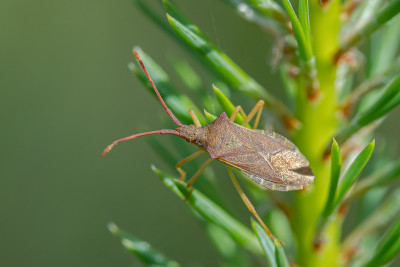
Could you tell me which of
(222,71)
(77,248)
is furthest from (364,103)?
(77,248)

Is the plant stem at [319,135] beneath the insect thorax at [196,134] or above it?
beneath

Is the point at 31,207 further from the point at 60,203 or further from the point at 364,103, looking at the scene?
the point at 364,103

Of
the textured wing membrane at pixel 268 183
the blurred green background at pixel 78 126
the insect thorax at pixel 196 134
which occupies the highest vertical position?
the blurred green background at pixel 78 126

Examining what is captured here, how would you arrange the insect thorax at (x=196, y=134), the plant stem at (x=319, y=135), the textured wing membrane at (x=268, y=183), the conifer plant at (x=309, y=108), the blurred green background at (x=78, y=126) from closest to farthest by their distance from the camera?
the conifer plant at (x=309, y=108) < the plant stem at (x=319, y=135) < the textured wing membrane at (x=268, y=183) < the insect thorax at (x=196, y=134) < the blurred green background at (x=78, y=126)

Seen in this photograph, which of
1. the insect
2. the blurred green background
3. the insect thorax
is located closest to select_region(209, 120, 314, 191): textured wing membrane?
the insect

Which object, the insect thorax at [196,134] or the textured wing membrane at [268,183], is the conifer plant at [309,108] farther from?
the insect thorax at [196,134]

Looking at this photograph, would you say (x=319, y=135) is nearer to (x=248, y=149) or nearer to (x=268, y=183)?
(x=268, y=183)

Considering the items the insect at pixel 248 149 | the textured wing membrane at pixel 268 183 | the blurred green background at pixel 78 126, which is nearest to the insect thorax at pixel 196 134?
the insect at pixel 248 149
